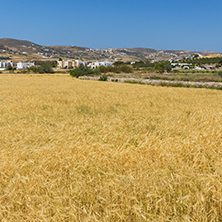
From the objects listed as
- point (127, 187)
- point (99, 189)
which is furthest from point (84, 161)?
point (127, 187)

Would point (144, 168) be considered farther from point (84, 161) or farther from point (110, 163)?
point (84, 161)

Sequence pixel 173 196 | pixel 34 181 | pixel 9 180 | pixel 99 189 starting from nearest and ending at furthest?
pixel 173 196 < pixel 99 189 < pixel 34 181 < pixel 9 180

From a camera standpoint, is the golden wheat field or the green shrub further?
the green shrub

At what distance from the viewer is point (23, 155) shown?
3.61 metres

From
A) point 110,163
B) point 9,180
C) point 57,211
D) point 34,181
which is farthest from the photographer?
point 110,163

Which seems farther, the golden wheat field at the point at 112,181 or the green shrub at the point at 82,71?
the green shrub at the point at 82,71

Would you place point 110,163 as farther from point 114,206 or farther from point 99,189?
point 114,206

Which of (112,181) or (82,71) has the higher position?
(82,71)

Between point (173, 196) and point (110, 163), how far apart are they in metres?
1.12

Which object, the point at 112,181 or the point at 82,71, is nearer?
the point at 112,181

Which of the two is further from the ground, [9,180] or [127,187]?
[127,187]

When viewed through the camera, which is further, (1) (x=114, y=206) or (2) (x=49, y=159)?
(2) (x=49, y=159)

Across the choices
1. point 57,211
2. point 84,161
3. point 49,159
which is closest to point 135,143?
point 84,161

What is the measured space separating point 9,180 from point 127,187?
167 cm
